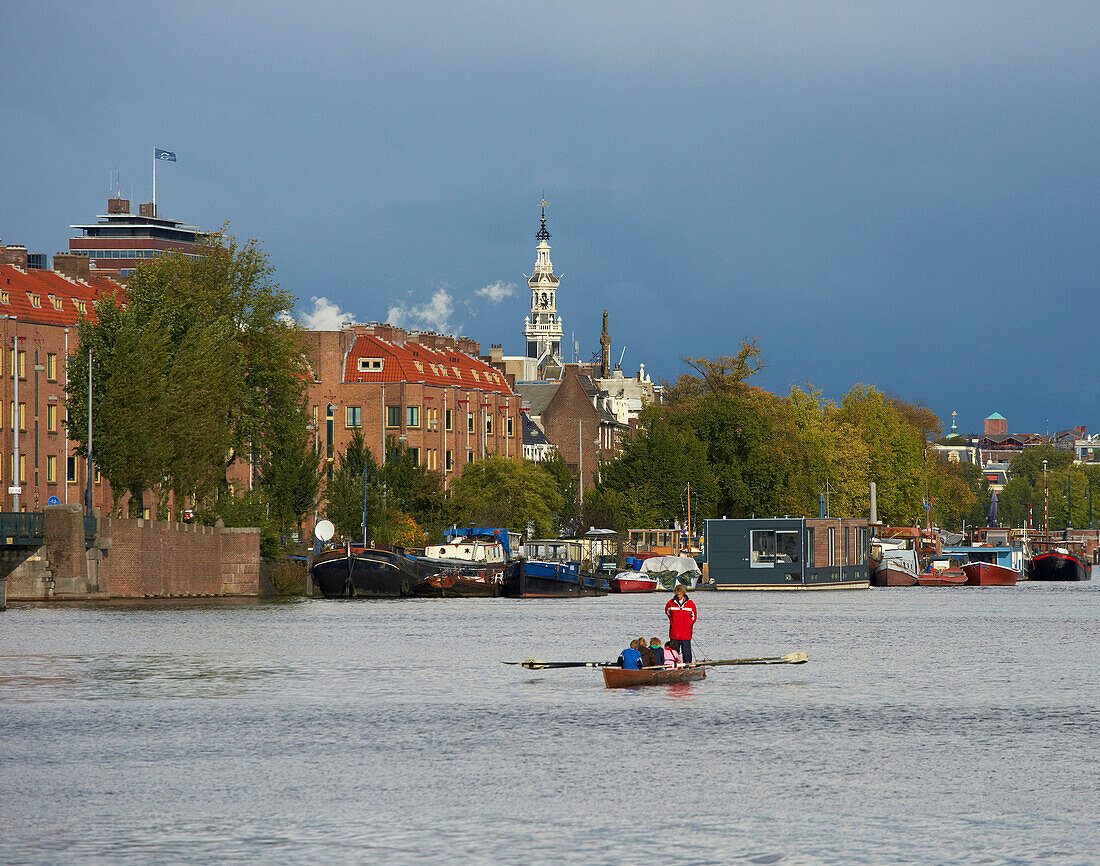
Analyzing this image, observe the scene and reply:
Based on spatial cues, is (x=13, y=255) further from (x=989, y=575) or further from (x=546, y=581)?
(x=989, y=575)

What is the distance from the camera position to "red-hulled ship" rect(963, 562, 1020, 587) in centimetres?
16212

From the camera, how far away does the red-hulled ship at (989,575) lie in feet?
532

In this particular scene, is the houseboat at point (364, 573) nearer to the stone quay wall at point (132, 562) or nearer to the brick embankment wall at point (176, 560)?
the brick embankment wall at point (176, 560)

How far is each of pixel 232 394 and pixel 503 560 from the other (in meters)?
28.5

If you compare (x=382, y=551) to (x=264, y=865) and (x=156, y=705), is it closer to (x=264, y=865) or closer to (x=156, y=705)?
(x=156, y=705)

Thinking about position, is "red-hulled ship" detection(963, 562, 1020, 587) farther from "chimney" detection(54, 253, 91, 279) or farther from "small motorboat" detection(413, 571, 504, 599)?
"chimney" detection(54, 253, 91, 279)

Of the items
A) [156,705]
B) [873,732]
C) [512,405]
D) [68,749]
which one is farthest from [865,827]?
[512,405]

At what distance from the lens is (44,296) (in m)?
115

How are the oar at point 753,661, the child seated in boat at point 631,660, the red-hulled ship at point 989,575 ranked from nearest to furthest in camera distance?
the child seated in boat at point 631,660
the oar at point 753,661
the red-hulled ship at point 989,575

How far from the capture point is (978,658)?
63094 mm

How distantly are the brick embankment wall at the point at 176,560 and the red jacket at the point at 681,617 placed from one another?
4481cm

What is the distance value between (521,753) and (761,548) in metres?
96.9

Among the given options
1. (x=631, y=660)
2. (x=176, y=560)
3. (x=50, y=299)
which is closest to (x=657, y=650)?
(x=631, y=660)

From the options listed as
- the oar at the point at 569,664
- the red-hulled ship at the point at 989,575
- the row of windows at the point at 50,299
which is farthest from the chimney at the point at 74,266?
the oar at the point at 569,664
